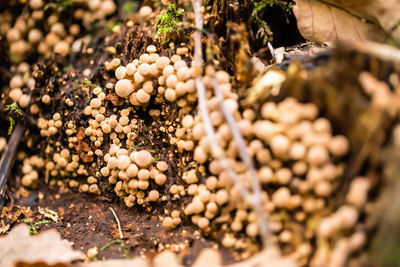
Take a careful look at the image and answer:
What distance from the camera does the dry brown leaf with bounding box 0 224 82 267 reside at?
4.78 feet

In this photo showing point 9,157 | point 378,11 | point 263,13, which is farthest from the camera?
point 9,157

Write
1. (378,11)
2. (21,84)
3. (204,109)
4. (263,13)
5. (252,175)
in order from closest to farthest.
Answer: (252,175)
(204,109)
(378,11)
(263,13)
(21,84)

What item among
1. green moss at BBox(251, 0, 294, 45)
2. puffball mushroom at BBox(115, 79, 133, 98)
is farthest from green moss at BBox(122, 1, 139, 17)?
green moss at BBox(251, 0, 294, 45)

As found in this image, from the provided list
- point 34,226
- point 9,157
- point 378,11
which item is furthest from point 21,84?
point 378,11

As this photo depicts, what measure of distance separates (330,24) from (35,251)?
187 cm

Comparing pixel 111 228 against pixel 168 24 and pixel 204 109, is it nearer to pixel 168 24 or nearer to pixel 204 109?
pixel 204 109

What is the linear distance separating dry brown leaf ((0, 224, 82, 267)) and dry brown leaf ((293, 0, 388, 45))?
164 cm

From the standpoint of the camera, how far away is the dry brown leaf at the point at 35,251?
1456 mm

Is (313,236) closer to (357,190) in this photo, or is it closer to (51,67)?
(357,190)

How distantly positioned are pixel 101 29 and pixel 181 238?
1785 mm

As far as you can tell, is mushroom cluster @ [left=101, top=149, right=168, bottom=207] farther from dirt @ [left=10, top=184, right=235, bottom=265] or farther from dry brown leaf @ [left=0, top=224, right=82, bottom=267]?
dry brown leaf @ [left=0, top=224, right=82, bottom=267]

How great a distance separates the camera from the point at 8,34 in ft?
8.91

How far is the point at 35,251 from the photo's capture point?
157 cm

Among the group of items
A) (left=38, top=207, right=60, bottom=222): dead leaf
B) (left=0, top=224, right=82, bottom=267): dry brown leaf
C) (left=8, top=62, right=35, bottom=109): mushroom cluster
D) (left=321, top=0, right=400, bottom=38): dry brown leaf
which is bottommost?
(left=38, top=207, right=60, bottom=222): dead leaf
